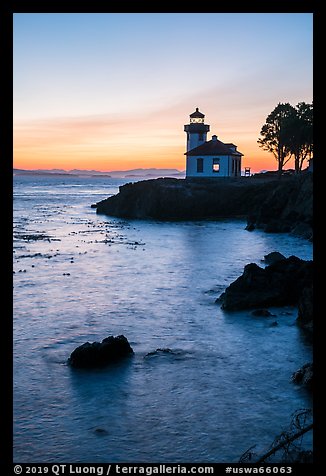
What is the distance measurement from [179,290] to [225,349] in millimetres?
8811

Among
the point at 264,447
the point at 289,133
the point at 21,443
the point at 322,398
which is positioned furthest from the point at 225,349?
the point at 289,133

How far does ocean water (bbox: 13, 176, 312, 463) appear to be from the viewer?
9.73 meters

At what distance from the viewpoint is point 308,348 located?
1484 cm

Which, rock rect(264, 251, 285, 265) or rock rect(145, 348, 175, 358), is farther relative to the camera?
rock rect(264, 251, 285, 265)

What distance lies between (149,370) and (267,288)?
792 cm

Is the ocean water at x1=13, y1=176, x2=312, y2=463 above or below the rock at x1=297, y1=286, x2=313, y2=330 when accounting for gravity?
below

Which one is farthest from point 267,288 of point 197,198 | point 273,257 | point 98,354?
point 197,198

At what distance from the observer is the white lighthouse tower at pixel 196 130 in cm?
6656

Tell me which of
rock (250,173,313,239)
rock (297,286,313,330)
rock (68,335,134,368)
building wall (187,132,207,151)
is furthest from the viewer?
building wall (187,132,207,151)

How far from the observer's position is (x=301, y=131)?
225 ft

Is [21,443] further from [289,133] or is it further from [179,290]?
[289,133]

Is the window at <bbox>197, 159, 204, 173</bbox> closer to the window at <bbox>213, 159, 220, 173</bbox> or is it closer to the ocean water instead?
the window at <bbox>213, 159, 220, 173</bbox>

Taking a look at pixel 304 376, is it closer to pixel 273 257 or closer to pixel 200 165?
pixel 273 257

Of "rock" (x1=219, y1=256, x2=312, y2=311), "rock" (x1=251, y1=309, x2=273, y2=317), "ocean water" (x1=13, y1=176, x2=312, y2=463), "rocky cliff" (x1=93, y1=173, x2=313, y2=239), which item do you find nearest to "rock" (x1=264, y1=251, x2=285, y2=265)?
"ocean water" (x1=13, y1=176, x2=312, y2=463)
